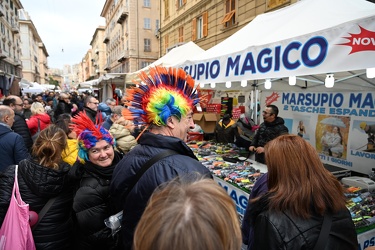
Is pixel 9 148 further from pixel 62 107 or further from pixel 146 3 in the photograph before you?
pixel 146 3

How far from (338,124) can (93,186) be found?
14.3 feet

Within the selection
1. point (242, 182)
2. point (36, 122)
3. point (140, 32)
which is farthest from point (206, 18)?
point (140, 32)

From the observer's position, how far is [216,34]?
13.6m

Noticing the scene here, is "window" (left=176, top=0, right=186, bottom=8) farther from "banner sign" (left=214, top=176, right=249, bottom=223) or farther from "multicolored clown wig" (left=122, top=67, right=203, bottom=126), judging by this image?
"multicolored clown wig" (left=122, top=67, right=203, bottom=126)

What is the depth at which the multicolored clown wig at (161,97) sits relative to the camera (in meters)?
1.63

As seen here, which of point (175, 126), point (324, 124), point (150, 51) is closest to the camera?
point (175, 126)

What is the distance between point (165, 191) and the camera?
0.79 meters

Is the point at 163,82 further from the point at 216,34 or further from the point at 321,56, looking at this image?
the point at 216,34

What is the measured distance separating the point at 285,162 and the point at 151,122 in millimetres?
916

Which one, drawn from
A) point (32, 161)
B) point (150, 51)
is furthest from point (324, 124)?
point (150, 51)

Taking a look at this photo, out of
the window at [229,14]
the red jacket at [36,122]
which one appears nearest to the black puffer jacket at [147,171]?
the red jacket at [36,122]

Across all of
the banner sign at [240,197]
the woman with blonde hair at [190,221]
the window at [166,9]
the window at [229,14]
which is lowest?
the banner sign at [240,197]

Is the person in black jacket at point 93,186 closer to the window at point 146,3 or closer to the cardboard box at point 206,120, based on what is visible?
the cardboard box at point 206,120

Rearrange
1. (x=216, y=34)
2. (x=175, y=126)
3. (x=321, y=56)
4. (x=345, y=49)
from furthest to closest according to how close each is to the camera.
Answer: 1. (x=216, y=34)
2. (x=321, y=56)
3. (x=345, y=49)
4. (x=175, y=126)
